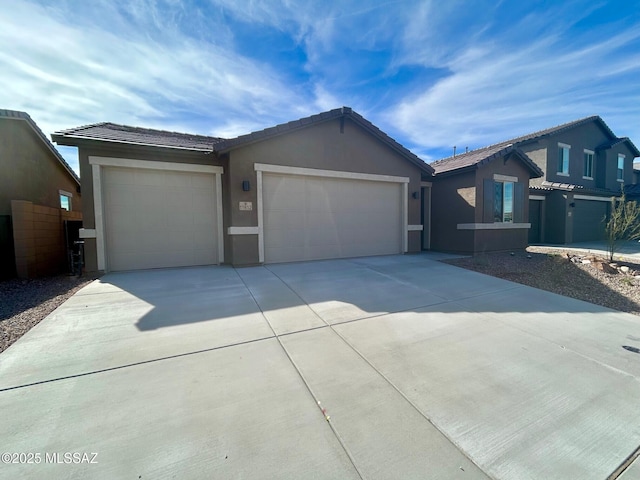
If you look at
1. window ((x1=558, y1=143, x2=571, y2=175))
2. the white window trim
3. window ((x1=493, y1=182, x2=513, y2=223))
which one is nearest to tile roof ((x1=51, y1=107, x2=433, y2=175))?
the white window trim

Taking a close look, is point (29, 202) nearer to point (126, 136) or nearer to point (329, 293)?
point (126, 136)

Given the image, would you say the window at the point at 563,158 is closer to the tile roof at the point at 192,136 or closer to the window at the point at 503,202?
the window at the point at 503,202

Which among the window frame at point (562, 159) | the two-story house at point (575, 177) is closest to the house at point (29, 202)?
the two-story house at point (575, 177)

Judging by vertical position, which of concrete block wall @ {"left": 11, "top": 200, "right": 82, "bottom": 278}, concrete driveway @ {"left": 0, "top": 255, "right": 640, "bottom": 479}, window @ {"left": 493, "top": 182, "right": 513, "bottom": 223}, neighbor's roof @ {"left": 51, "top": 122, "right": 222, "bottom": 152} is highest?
neighbor's roof @ {"left": 51, "top": 122, "right": 222, "bottom": 152}

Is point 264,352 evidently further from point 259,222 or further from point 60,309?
point 259,222

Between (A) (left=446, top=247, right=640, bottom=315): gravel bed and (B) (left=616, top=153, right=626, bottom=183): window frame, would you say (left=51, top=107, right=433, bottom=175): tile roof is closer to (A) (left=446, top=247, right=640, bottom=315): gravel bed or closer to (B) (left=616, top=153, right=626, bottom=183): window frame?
(A) (left=446, top=247, right=640, bottom=315): gravel bed

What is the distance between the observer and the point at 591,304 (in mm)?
4766

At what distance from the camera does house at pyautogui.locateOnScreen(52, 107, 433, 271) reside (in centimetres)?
671

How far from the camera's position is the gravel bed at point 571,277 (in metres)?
5.14

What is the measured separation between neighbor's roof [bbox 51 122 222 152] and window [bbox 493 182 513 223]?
1054 cm

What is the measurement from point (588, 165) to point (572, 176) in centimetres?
235

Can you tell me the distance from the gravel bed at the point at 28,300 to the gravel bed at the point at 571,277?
9250mm

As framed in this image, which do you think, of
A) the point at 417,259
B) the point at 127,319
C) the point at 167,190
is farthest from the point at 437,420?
the point at 167,190

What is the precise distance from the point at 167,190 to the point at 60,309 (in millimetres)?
3889
